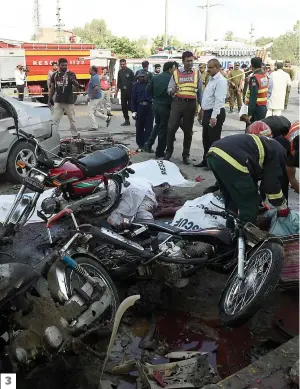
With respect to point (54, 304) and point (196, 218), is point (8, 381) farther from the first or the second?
point (196, 218)

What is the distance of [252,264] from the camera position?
133 inches

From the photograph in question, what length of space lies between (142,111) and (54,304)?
7.01 metres

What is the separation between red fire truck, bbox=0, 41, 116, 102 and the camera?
18.6 meters

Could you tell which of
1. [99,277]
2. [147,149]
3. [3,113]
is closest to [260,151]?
[99,277]

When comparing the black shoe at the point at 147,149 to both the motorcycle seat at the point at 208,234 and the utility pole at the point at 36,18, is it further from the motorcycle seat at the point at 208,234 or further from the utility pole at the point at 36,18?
the utility pole at the point at 36,18

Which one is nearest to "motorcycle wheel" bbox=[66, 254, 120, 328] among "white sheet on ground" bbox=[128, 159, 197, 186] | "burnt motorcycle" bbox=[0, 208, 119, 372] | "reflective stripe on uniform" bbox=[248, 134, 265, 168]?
"burnt motorcycle" bbox=[0, 208, 119, 372]

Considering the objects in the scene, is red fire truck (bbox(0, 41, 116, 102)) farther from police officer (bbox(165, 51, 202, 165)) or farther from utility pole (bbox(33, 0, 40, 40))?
utility pole (bbox(33, 0, 40, 40))

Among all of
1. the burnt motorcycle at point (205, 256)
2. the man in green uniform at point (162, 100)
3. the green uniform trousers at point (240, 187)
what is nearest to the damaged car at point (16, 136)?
the man in green uniform at point (162, 100)

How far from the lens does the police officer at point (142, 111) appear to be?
944 centimetres

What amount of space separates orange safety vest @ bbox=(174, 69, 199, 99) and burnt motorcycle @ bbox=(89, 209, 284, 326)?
436cm

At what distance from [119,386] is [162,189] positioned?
3.95m

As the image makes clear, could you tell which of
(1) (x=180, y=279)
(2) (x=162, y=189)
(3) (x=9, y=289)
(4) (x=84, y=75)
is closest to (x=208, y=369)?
(1) (x=180, y=279)

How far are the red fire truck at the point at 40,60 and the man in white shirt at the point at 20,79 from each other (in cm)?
41

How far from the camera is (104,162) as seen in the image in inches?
213
